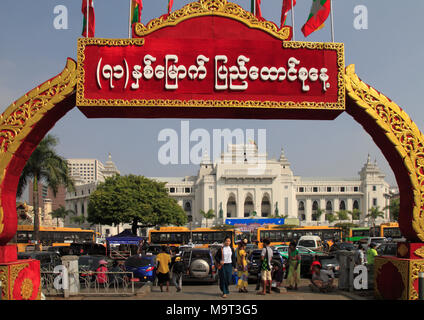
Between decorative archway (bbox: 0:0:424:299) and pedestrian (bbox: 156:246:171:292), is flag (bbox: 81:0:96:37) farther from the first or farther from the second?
pedestrian (bbox: 156:246:171:292)

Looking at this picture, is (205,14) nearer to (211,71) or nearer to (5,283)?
(211,71)

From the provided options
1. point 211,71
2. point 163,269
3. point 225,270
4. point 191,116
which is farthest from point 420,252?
point 163,269

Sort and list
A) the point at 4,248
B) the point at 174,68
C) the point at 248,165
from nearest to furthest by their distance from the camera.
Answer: the point at 4,248 → the point at 174,68 → the point at 248,165

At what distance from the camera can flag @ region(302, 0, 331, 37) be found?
457 inches

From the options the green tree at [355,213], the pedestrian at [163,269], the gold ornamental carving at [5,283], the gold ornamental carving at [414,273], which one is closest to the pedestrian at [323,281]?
the gold ornamental carving at [414,273]

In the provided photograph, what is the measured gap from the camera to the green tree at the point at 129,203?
5134 centimetres

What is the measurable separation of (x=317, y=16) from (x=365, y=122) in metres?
3.05

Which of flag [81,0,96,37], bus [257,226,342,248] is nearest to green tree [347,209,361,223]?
bus [257,226,342,248]

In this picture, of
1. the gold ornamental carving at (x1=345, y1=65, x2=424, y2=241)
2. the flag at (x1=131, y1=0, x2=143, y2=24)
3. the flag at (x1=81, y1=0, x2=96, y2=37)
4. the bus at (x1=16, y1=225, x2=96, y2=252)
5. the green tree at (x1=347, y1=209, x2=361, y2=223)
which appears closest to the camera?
the gold ornamental carving at (x1=345, y1=65, x2=424, y2=241)

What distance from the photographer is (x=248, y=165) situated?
105 metres

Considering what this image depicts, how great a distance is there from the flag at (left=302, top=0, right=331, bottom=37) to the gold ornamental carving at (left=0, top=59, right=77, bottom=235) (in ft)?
20.0

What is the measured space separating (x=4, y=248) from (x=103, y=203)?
139 feet
